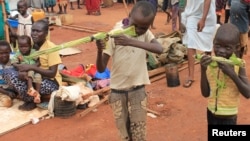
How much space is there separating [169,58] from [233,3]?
122 centimetres

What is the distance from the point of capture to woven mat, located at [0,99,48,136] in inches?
174

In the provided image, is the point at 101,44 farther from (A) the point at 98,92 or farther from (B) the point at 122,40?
(A) the point at 98,92

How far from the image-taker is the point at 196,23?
540 centimetres

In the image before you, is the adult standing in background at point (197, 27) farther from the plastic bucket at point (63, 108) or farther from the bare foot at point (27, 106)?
the bare foot at point (27, 106)

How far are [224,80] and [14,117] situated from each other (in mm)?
2785

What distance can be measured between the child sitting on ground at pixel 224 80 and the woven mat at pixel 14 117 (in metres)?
2.37

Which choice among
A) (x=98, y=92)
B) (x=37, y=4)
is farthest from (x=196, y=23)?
(x=37, y=4)

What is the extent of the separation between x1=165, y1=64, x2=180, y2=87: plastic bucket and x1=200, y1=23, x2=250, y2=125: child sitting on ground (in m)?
2.56

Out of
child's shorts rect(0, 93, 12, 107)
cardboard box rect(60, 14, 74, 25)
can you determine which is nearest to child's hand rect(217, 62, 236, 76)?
child's shorts rect(0, 93, 12, 107)

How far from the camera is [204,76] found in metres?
2.84

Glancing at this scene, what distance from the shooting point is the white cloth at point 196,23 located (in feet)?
17.6

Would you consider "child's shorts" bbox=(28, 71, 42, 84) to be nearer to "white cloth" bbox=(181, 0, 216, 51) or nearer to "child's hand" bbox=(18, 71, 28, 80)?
"child's hand" bbox=(18, 71, 28, 80)

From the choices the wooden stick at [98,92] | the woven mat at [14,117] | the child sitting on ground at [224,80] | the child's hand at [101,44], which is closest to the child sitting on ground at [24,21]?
the woven mat at [14,117]

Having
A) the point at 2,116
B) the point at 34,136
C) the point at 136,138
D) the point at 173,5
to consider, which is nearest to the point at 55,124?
the point at 34,136
